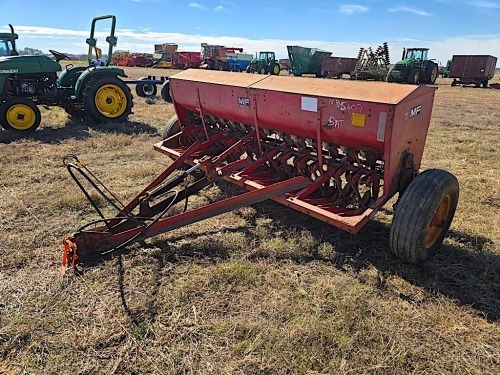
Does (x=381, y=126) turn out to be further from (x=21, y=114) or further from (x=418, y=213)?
(x=21, y=114)

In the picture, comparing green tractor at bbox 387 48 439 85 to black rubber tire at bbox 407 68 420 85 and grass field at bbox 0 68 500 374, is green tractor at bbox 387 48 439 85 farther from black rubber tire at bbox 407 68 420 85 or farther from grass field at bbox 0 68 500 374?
grass field at bbox 0 68 500 374

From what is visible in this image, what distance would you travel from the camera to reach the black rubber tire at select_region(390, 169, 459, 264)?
2.83 metres

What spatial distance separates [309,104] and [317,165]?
66cm

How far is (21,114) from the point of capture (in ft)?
23.7

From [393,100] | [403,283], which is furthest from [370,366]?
[393,100]

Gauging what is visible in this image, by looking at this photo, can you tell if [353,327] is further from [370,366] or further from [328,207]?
[328,207]

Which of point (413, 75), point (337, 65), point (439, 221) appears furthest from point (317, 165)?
point (337, 65)

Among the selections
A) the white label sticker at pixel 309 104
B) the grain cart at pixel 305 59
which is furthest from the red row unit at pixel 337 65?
the white label sticker at pixel 309 104

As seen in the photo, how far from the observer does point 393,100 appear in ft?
9.32

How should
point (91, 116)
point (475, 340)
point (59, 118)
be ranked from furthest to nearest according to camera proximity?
point (59, 118) → point (91, 116) → point (475, 340)

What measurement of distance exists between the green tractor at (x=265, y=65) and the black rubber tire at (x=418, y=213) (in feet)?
83.0

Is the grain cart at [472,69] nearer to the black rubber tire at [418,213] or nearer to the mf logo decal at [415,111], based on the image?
the mf logo decal at [415,111]

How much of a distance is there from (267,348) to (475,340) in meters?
1.25

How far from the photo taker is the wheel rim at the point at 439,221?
10.5ft
